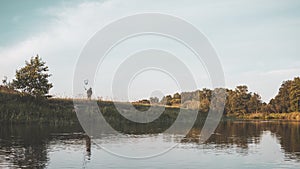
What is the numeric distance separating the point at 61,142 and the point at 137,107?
1661 inches

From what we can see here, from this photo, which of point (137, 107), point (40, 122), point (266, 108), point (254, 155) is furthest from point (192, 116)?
point (254, 155)

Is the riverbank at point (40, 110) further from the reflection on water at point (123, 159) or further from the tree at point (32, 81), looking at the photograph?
the reflection on water at point (123, 159)

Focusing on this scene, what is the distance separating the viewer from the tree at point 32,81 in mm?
56438

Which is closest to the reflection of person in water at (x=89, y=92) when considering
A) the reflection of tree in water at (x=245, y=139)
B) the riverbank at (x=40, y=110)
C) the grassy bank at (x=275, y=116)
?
the riverbank at (x=40, y=110)

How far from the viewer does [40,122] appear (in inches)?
2066

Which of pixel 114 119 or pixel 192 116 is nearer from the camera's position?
pixel 114 119

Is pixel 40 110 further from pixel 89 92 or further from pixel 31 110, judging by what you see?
pixel 89 92

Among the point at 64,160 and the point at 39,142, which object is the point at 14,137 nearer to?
the point at 39,142

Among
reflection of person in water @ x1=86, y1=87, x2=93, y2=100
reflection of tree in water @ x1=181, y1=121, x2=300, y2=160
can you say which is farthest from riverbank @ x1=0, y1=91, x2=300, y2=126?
reflection of tree in water @ x1=181, y1=121, x2=300, y2=160

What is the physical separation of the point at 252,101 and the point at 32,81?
308 feet

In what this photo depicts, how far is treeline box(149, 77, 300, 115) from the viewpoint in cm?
11450

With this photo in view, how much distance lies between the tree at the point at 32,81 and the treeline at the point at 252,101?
59.2m

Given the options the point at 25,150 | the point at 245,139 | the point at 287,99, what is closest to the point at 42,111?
the point at 25,150

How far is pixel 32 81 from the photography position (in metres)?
56.9
